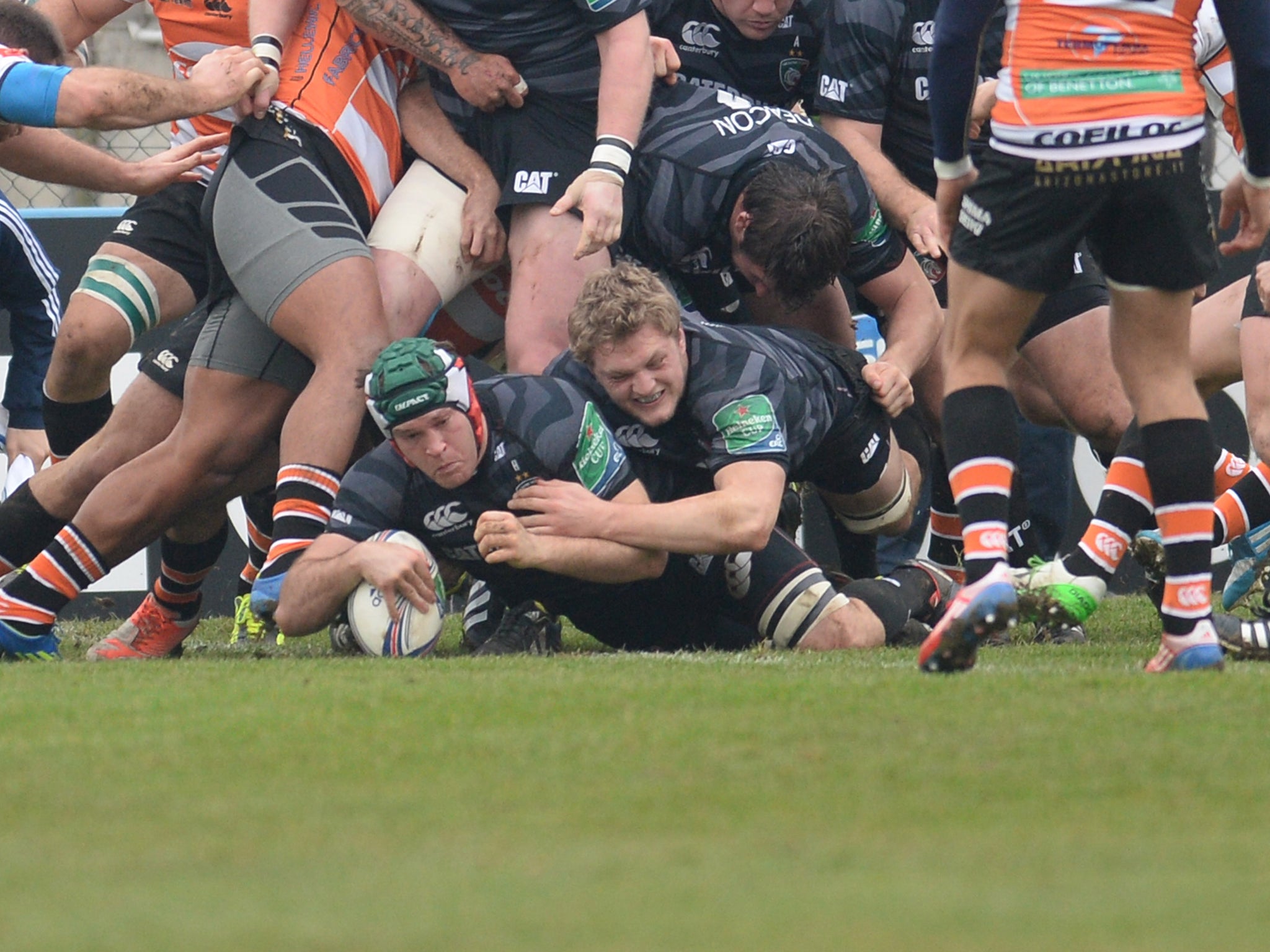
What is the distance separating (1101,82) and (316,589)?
7.03ft

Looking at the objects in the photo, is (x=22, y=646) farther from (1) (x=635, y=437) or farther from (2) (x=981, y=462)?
(2) (x=981, y=462)

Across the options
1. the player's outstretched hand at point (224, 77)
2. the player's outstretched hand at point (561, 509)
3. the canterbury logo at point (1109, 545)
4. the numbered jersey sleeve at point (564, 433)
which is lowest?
the canterbury logo at point (1109, 545)

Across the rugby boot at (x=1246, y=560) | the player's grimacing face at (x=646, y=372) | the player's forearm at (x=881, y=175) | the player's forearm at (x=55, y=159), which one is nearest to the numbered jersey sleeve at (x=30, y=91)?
the player's forearm at (x=55, y=159)

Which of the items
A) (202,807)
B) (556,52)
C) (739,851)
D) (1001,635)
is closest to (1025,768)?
(739,851)

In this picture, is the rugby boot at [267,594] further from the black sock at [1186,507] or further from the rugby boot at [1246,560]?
the rugby boot at [1246,560]

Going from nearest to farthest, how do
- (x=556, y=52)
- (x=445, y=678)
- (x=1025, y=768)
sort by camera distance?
(x=1025, y=768), (x=445, y=678), (x=556, y=52)

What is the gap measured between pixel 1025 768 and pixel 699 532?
1.65m

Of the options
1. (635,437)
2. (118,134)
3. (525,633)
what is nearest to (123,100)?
(635,437)

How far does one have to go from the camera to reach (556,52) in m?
5.01

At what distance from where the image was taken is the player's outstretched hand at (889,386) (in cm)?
473

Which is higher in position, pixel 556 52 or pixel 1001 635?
pixel 556 52

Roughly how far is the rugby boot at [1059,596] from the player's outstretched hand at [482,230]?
5.84 feet

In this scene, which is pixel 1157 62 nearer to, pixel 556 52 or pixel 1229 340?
pixel 1229 340

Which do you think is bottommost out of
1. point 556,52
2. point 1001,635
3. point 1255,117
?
point 1001,635
